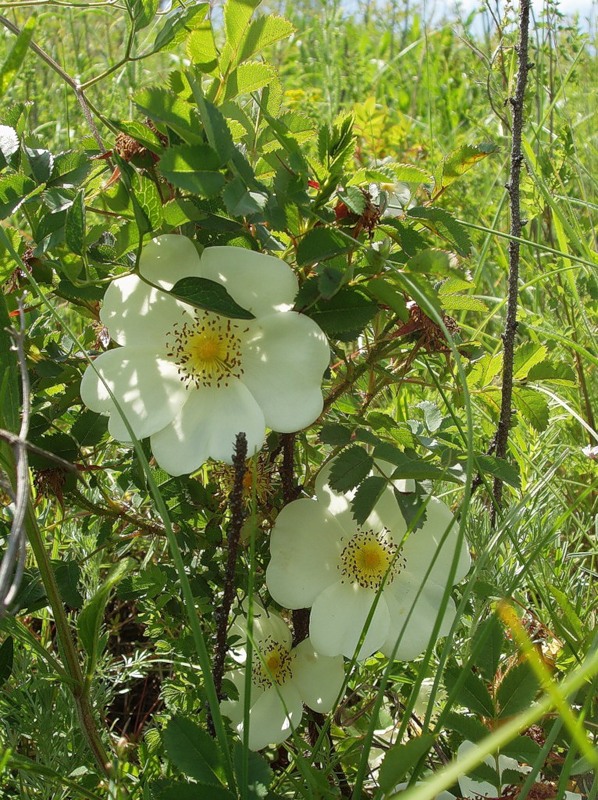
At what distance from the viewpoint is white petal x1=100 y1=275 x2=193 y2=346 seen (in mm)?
854

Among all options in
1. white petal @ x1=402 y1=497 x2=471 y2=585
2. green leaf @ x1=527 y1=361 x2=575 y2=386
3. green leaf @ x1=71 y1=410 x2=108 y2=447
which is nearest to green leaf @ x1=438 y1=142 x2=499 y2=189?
green leaf @ x1=527 y1=361 x2=575 y2=386

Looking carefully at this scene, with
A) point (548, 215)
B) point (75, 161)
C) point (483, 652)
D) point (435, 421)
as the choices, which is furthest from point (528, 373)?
point (548, 215)

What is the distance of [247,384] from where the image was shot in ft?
2.82

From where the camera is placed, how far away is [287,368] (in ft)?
2.75

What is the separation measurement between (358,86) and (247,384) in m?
2.52

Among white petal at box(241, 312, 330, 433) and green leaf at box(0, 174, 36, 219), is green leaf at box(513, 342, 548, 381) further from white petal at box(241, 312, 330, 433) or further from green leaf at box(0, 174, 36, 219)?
green leaf at box(0, 174, 36, 219)

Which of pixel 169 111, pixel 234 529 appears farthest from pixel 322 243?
pixel 234 529

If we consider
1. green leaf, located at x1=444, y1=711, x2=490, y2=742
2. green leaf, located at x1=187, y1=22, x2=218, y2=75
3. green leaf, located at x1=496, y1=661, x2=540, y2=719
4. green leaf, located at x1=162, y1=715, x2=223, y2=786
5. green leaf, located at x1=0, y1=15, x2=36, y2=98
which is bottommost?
green leaf, located at x1=162, y1=715, x2=223, y2=786

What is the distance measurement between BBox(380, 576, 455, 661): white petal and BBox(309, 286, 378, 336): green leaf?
0.89 feet

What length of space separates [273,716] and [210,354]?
38 centimetres

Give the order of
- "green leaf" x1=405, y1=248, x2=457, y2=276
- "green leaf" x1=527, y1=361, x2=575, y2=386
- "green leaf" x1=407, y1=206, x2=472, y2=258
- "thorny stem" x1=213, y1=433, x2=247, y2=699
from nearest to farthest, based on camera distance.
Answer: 1. "thorny stem" x1=213, y1=433, x2=247, y2=699
2. "green leaf" x1=405, y1=248, x2=457, y2=276
3. "green leaf" x1=407, y1=206, x2=472, y2=258
4. "green leaf" x1=527, y1=361, x2=575, y2=386

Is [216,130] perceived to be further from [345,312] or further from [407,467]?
[407,467]

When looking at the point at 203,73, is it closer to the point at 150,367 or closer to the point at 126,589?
the point at 150,367

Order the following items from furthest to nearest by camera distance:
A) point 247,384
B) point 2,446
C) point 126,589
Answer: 1. point 126,589
2. point 247,384
3. point 2,446
